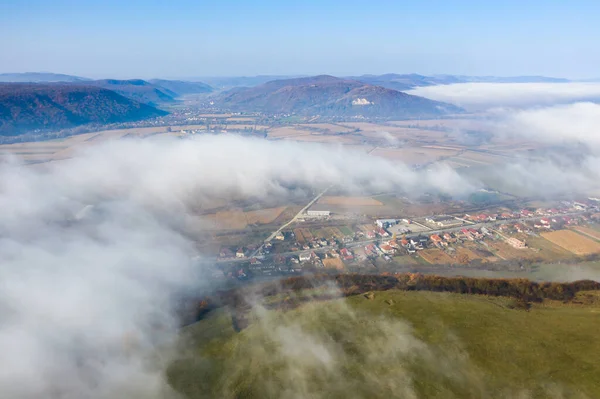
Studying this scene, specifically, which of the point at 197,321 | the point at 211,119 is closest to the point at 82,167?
the point at 197,321

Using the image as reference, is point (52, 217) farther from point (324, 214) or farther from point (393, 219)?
point (393, 219)

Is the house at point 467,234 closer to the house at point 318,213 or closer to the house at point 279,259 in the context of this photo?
the house at point 318,213

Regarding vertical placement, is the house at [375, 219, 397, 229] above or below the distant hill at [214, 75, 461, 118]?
below

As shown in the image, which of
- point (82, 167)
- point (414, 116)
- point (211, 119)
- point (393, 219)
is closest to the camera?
point (393, 219)

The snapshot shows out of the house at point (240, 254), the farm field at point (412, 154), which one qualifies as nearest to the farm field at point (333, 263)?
the house at point (240, 254)

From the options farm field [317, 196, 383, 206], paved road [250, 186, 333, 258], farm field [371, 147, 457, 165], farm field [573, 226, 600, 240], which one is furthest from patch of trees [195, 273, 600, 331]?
Answer: farm field [371, 147, 457, 165]

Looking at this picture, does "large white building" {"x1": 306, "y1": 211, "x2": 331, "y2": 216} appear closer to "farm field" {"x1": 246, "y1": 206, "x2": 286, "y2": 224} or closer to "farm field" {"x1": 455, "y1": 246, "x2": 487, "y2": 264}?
"farm field" {"x1": 246, "y1": 206, "x2": 286, "y2": 224}

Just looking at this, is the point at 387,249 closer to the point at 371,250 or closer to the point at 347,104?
the point at 371,250
